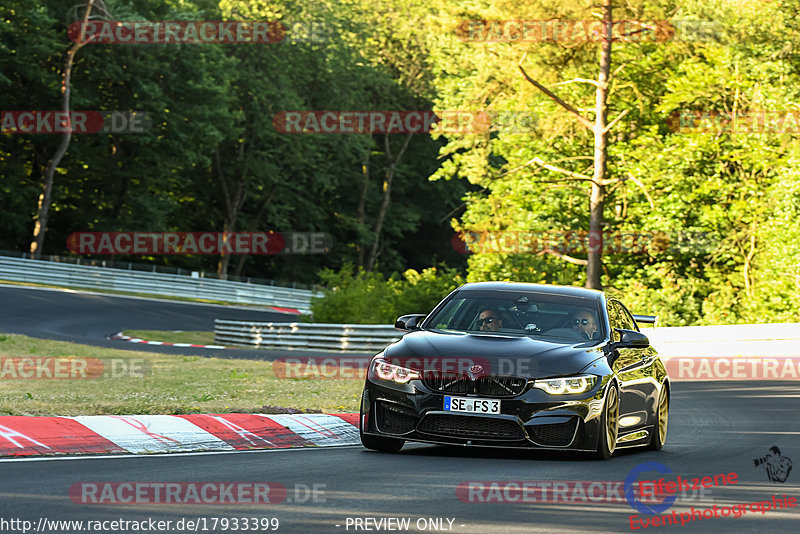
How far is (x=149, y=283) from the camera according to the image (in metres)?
52.8

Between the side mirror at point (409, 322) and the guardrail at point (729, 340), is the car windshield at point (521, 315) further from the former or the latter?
the guardrail at point (729, 340)

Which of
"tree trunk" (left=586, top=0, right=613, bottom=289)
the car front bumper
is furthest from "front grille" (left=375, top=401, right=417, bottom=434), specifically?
"tree trunk" (left=586, top=0, right=613, bottom=289)

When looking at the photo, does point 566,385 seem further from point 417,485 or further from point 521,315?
point 417,485

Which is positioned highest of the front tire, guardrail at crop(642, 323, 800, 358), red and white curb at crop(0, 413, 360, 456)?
the front tire

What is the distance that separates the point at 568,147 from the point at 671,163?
6964 mm

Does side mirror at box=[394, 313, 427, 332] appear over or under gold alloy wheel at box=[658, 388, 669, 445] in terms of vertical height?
over

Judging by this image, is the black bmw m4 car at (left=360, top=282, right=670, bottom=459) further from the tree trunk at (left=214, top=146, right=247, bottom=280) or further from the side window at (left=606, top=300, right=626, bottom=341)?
the tree trunk at (left=214, top=146, right=247, bottom=280)

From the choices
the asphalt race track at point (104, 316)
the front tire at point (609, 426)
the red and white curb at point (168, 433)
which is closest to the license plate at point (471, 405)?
the front tire at point (609, 426)

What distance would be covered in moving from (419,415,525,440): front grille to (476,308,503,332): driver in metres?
1.36

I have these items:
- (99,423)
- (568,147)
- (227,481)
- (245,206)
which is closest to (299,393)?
(99,423)

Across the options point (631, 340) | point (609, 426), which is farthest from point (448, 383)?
point (631, 340)

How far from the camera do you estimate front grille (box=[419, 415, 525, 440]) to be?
985 centimetres

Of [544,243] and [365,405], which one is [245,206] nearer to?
[544,243]

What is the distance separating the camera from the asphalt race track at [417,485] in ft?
23.1
